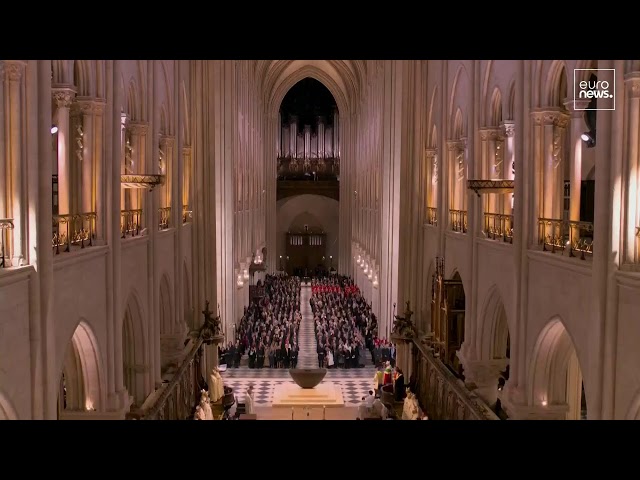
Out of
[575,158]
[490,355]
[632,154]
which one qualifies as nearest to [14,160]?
[632,154]

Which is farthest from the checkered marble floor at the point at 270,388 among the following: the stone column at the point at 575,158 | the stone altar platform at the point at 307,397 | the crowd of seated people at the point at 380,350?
→ the stone column at the point at 575,158

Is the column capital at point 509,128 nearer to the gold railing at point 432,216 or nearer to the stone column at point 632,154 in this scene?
the stone column at point 632,154

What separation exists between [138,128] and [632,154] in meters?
9.55

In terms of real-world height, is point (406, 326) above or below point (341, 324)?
above

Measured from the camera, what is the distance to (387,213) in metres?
27.3

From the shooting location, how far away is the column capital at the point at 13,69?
7.43 m

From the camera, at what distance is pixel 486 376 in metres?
14.8

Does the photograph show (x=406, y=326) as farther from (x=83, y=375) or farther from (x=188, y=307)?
(x=83, y=375)

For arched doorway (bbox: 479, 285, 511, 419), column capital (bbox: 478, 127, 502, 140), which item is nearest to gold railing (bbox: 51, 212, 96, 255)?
arched doorway (bbox: 479, 285, 511, 419)

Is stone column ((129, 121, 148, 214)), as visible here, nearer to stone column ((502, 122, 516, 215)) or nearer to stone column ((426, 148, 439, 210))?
stone column ((502, 122, 516, 215))

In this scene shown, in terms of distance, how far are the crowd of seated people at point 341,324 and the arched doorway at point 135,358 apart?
10.6 metres

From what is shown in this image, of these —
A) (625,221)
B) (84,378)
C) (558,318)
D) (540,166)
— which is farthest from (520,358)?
(84,378)

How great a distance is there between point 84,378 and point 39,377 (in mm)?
3038
